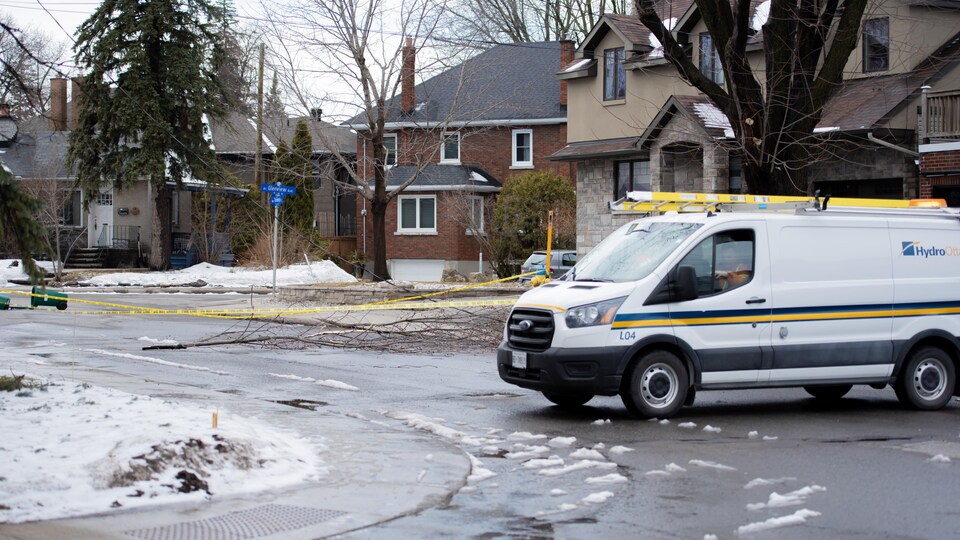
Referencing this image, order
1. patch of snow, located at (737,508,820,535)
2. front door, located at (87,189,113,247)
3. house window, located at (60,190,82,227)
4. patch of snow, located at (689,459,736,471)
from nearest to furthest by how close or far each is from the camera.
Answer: patch of snow, located at (737,508,820,535)
patch of snow, located at (689,459,736,471)
front door, located at (87,189,113,247)
house window, located at (60,190,82,227)

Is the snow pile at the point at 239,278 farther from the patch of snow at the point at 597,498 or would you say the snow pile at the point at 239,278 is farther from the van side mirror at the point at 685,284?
the patch of snow at the point at 597,498

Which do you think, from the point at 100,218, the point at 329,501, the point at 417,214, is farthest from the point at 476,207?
the point at 329,501

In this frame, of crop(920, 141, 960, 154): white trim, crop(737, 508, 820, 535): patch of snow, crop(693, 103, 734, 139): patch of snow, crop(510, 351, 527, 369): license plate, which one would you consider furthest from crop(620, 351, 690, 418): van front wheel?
crop(693, 103, 734, 139): patch of snow

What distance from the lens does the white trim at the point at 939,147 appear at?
75.9ft

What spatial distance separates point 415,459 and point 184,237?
4371 centimetres

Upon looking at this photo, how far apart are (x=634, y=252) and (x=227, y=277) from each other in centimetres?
2997

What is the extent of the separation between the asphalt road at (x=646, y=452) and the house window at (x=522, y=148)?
28.8 meters

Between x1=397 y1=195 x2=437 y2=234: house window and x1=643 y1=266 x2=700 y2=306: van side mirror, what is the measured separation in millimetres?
34045

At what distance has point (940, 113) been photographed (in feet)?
76.6

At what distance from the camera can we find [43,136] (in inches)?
2117

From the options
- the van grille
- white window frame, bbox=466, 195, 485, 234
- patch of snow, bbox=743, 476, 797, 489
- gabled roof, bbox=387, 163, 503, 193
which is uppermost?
gabled roof, bbox=387, 163, 503, 193

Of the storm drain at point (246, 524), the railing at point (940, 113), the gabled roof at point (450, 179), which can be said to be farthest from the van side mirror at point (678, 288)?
the gabled roof at point (450, 179)

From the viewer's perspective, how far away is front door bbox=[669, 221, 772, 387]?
10.7m

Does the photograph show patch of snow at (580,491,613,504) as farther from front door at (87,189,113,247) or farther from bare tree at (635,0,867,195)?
front door at (87,189,113,247)
